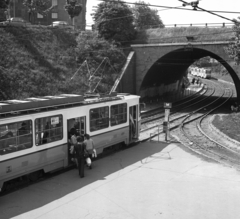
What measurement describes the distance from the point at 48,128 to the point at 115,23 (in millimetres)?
27585

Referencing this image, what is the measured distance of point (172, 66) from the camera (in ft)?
142

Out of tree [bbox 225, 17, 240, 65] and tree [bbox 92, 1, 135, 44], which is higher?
tree [bbox 92, 1, 135, 44]

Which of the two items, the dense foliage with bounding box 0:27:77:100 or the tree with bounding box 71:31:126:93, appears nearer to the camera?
the dense foliage with bounding box 0:27:77:100

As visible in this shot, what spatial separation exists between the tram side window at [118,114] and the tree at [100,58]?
52.1ft

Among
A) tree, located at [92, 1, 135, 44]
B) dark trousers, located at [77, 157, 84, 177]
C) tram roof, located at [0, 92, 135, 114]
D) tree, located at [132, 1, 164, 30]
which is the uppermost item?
tree, located at [132, 1, 164, 30]

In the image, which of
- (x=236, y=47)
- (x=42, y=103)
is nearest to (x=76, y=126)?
(x=42, y=103)

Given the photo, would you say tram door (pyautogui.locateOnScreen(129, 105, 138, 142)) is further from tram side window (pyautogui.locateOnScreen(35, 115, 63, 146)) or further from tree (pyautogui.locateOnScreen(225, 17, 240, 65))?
tree (pyautogui.locateOnScreen(225, 17, 240, 65))

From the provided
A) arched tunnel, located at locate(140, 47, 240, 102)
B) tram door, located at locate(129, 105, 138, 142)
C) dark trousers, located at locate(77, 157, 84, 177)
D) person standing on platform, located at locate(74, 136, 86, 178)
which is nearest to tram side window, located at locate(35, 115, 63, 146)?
person standing on platform, located at locate(74, 136, 86, 178)

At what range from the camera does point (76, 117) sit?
13.6 meters

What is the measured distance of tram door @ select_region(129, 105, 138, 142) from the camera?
17795 millimetres

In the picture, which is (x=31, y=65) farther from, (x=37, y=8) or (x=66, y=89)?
(x=37, y=8)

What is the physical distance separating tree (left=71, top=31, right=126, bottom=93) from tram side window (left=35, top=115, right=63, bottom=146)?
65.8 ft

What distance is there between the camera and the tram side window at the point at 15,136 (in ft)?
34.5

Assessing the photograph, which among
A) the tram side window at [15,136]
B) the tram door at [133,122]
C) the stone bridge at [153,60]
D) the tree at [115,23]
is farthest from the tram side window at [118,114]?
the tree at [115,23]
